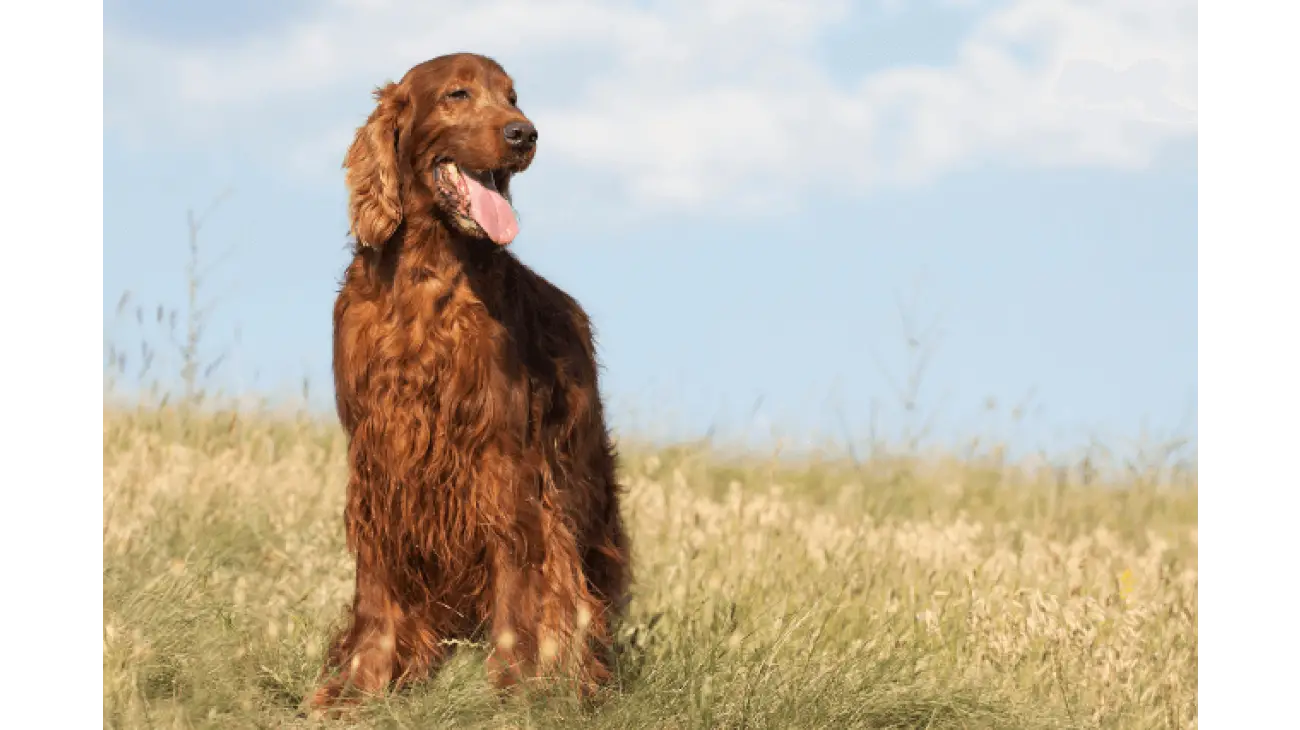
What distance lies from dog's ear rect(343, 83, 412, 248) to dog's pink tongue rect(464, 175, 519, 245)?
0.24m

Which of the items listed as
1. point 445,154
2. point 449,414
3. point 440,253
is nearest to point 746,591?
point 449,414

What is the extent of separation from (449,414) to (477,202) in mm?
628

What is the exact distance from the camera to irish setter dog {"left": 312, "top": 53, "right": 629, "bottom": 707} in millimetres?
3785

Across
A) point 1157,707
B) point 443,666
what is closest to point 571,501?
point 443,666

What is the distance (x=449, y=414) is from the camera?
382cm

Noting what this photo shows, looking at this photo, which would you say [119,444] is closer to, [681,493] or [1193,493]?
[681,493]

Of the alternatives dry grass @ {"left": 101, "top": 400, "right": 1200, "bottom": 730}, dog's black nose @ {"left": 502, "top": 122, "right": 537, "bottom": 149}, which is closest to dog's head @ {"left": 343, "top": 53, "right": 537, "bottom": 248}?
dog's black nose @ {"left": 502, "top": 122, "right": 537, "bottom": 149}

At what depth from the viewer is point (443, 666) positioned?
157 inches

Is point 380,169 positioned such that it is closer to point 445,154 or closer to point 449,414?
point 445,154

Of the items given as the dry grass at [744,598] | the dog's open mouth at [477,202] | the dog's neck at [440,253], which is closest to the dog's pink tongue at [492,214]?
the dog's open mouth at [477,202]

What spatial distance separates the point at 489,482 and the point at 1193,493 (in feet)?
17.7

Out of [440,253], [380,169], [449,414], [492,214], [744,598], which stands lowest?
[744,598]

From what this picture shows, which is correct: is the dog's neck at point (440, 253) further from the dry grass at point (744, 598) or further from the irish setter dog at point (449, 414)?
the dry grass at point (744, 598)
